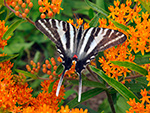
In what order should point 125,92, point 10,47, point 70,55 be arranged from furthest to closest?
point 10,47 < point 70,55 < point 125,92

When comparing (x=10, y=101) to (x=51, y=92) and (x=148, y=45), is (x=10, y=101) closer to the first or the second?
(x=51, y=92)

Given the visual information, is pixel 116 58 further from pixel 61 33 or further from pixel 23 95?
pixel 23 95

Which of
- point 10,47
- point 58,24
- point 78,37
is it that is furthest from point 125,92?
point 10,47

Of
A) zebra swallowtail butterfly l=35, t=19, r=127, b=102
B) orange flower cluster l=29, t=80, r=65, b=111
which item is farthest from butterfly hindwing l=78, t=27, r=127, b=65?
orange flower cluster l=29, t=80, r=65, b=111

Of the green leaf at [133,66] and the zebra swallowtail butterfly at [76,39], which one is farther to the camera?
the zebra swallowtail butterfly at [76,39]

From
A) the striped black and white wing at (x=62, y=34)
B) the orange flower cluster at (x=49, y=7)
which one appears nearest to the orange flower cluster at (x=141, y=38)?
the striped black and white wing at (x=62, y=34)

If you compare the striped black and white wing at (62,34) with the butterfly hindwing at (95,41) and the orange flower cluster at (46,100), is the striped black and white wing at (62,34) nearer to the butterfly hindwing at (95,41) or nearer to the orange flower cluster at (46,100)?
the butterfly hindwing at (95,41)
